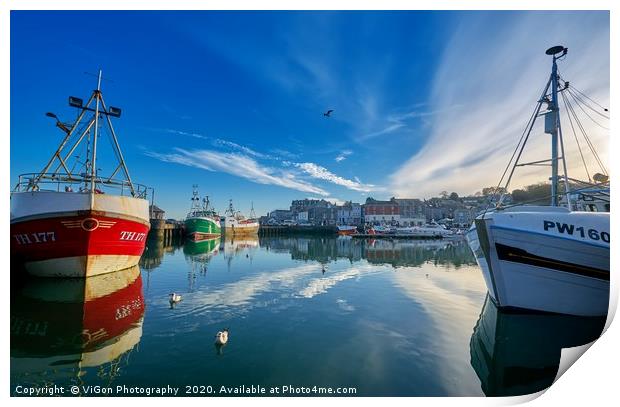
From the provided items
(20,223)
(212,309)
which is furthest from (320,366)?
(20,223)

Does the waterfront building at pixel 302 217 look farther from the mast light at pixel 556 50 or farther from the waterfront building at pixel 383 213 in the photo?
the mast light at pixel 556 50

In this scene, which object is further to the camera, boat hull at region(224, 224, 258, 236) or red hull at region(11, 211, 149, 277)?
boat hull at region(224, 224, 258, 236)

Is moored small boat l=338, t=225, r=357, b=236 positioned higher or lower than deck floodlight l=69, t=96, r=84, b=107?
lower

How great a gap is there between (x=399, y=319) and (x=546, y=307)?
3.96 meters

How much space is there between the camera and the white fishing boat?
7355 millimetres

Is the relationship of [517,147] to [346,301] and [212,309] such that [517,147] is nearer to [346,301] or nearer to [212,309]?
[346,301]

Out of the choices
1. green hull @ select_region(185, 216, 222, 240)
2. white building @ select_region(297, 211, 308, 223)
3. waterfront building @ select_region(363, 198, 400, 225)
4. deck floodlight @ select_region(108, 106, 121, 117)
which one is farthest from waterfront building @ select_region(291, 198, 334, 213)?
deck floodlight @ select_region(108, 106, 121, 117)

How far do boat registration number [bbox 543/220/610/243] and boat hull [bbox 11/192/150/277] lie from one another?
47.9 ft

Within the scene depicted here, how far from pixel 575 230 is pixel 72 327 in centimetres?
1256

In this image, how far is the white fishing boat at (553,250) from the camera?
736 cm

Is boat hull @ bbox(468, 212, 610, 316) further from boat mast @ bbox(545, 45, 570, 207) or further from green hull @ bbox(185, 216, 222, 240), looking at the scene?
green hull @ bbox(185, 216, 222, 240)

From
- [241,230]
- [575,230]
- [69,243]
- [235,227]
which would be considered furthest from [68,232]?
[241,230]

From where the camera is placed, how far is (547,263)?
793 centimetres

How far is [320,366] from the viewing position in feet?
18.2
